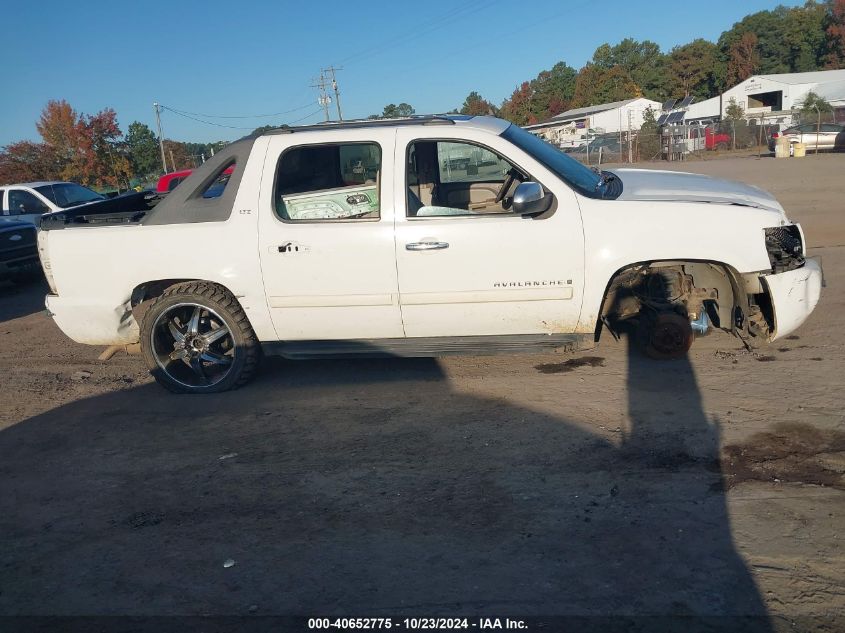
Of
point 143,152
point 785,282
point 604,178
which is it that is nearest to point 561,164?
point 604,178

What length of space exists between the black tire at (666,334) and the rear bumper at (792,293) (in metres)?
0.61

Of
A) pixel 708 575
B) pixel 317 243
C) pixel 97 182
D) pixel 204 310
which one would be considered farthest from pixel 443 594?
pixel 97 182

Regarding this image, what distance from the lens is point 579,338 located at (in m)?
5.18

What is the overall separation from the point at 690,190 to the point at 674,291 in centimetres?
75

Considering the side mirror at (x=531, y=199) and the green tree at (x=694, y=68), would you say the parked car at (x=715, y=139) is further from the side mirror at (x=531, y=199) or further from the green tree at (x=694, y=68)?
the green tree at (x=694, y=68)

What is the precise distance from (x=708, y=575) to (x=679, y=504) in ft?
1.89

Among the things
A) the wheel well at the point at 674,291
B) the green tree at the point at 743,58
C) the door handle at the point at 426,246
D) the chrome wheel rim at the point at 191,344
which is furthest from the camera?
the green tree at the point at 743,58

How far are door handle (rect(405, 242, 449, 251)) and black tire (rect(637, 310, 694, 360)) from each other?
1683mm

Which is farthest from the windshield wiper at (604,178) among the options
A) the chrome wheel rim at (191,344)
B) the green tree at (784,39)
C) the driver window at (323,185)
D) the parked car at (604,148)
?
the green tree at (784,39)

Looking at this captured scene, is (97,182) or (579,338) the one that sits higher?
(97,182)

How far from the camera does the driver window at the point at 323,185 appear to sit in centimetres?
532

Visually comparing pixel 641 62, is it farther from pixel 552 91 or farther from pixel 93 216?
pixel 93 216

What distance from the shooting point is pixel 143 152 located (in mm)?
45156

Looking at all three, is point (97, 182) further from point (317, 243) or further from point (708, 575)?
point (708, 575)
